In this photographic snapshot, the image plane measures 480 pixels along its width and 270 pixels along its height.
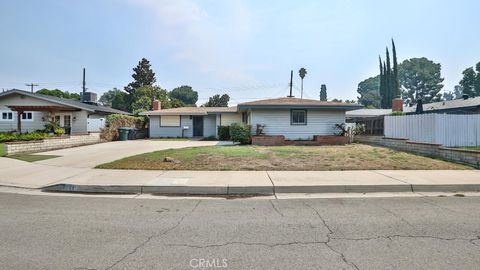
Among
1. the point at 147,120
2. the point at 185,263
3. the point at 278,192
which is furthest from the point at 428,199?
the point at 147,120

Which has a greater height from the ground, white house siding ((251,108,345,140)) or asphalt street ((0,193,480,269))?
white house siding ((251,108,345,140))

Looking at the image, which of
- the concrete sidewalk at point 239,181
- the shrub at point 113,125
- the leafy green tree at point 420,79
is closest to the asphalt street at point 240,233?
the concrete sidewalk at point 239,181

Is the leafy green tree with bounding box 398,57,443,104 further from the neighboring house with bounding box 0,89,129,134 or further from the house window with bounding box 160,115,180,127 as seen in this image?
the neighboring house with bounding box 0,89,129,134

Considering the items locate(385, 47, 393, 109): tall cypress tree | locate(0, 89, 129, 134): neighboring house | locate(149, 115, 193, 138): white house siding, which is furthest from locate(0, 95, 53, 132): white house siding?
locate(385, 47, 393, 109): tall cypress tree

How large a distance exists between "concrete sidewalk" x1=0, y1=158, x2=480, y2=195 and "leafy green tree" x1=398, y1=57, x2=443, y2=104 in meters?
86.0

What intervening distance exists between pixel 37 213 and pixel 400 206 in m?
7.03

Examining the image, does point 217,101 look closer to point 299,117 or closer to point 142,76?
point 142,76

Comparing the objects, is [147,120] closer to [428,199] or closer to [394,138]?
[394,138]

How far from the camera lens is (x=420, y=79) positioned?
86.1 m

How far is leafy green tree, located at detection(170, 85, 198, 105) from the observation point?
86.5 meters

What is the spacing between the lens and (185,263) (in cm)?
325

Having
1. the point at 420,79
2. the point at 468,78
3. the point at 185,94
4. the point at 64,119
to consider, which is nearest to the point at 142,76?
the point at 185,94

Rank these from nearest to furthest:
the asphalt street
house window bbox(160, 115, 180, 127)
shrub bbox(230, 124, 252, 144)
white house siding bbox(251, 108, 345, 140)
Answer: the asphalt street < shrub bbox(230, 124, 252, 144) < white house siding bbox(251, 108, 345, 140) < house window bbox(160, 115, 180, 127)
